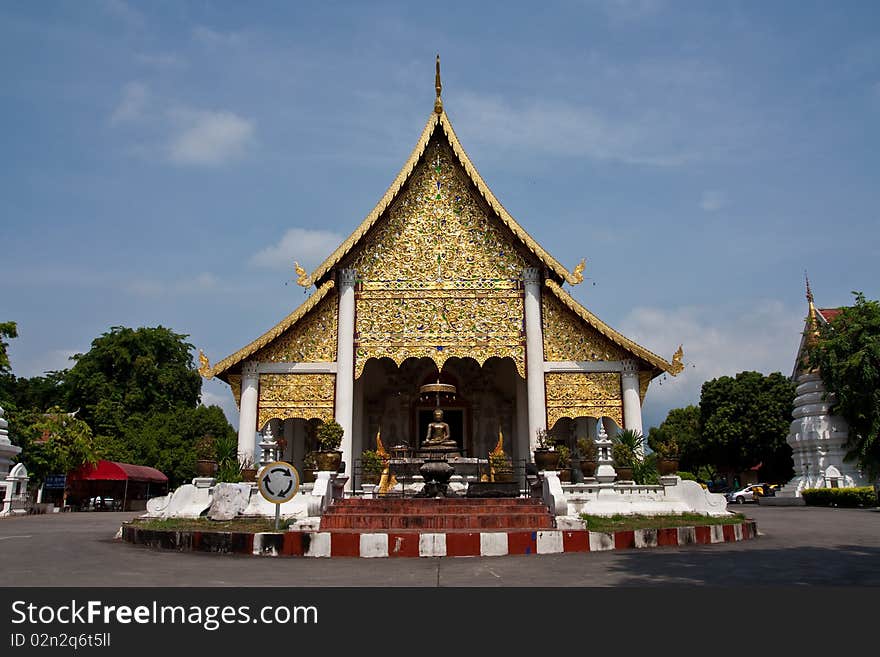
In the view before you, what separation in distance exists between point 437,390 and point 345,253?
354 centimetres

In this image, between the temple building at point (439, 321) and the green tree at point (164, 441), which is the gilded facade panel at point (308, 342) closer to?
the temple building at point (439, 321)

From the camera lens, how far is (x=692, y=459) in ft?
121

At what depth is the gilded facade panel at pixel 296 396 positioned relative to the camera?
14.2 metres

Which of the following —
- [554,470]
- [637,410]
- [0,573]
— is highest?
[637,410]

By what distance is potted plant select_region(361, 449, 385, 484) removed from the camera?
13.6m

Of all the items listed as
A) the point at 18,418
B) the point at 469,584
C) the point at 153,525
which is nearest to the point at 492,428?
the point at 153,525

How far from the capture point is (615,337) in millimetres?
14211

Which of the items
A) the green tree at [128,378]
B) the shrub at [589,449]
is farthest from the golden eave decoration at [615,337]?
the green tree at [128,378]

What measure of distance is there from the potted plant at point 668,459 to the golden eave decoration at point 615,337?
324cm

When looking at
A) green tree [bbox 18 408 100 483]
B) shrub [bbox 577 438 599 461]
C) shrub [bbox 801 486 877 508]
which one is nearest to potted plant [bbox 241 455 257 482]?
shrub [bbox 577 438 599 461]

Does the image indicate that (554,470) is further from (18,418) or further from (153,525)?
(18,418)

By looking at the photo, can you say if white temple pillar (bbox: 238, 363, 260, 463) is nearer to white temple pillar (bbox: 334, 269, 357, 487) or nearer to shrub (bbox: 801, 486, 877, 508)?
white temple pillar (bbox: 334, 269, 357, 487)

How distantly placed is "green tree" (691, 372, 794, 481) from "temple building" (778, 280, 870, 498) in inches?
384

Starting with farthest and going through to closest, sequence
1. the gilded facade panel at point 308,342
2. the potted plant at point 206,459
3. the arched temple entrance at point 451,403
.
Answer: the arched temple entrance at point 451,403 < the gilded facade panel at point 308,342 < the potted plant at point 206,459
